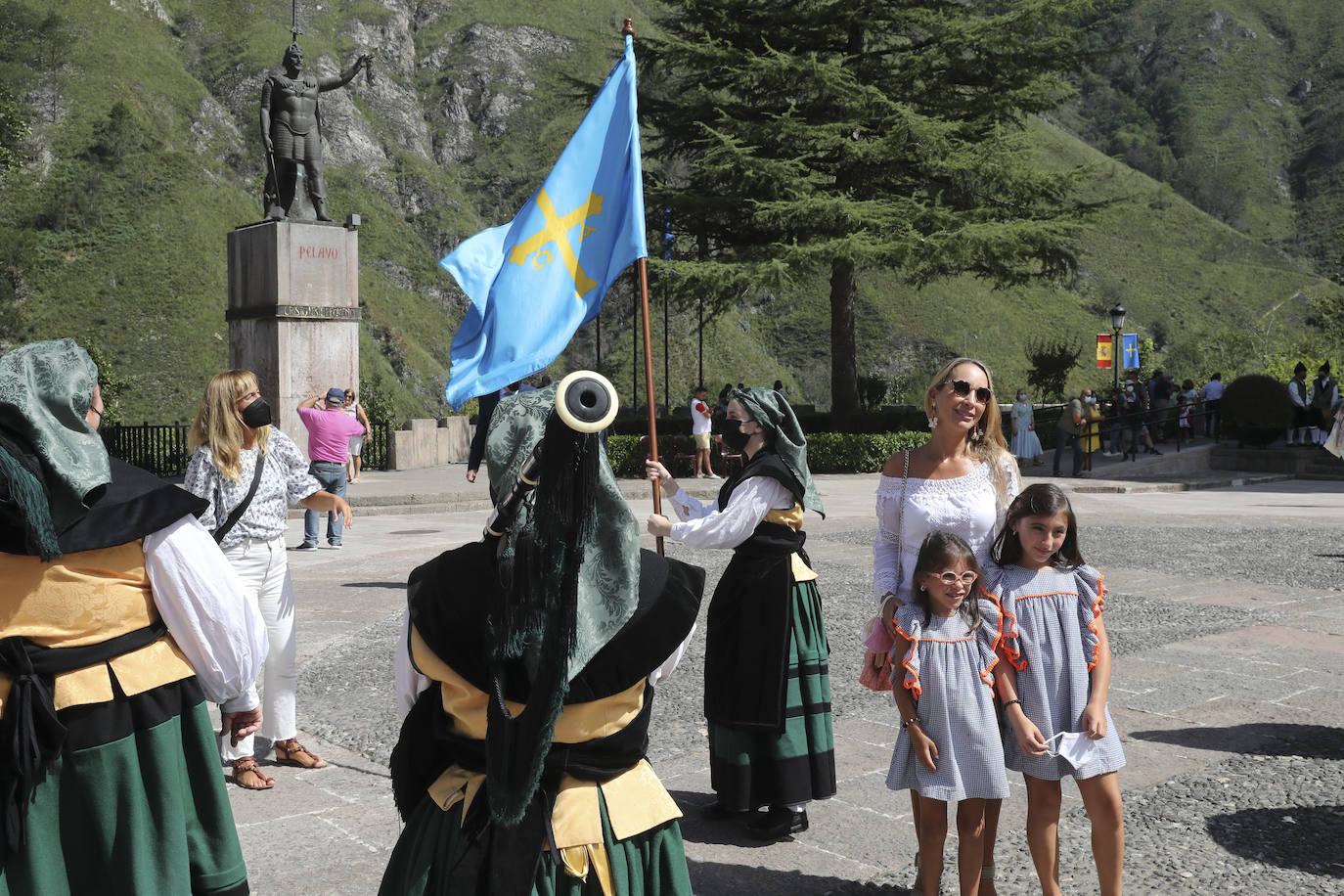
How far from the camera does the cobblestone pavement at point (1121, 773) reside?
422cm

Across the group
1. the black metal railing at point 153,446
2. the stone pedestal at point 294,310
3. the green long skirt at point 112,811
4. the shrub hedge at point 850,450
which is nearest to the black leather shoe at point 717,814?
the green long skirt at point 112,811

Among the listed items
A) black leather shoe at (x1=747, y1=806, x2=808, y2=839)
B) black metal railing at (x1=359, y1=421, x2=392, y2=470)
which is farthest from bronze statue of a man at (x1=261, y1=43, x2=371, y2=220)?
black leather shoe at (x1=747, y1=806, x2=808, y2=839)

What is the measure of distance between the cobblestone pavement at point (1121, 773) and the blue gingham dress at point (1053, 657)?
773 mm

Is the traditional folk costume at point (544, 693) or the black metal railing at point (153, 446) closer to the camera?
the traditional folk costume at point (544, 693)

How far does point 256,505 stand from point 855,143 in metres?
21.5

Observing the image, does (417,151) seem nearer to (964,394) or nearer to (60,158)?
(60,158)

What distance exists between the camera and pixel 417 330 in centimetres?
7700

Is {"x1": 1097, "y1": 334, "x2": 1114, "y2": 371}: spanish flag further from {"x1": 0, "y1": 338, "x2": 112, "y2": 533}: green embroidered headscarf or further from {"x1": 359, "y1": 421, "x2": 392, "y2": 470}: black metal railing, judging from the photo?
{"x1": 0, "y1": 338, "x2": 112, "y2": 533}: green embroidered headscarf

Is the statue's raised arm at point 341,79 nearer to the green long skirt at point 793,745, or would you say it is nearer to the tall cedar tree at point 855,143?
the tall cedar tree at point 855,143

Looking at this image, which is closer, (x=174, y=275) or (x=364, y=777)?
(x=364, y=777)

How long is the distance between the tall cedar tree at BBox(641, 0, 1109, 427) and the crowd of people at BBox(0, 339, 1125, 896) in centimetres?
1959

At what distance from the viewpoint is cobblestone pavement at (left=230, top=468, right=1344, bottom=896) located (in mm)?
4223

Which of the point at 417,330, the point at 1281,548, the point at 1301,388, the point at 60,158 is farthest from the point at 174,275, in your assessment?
the point at 1281,548

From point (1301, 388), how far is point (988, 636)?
2461cm
